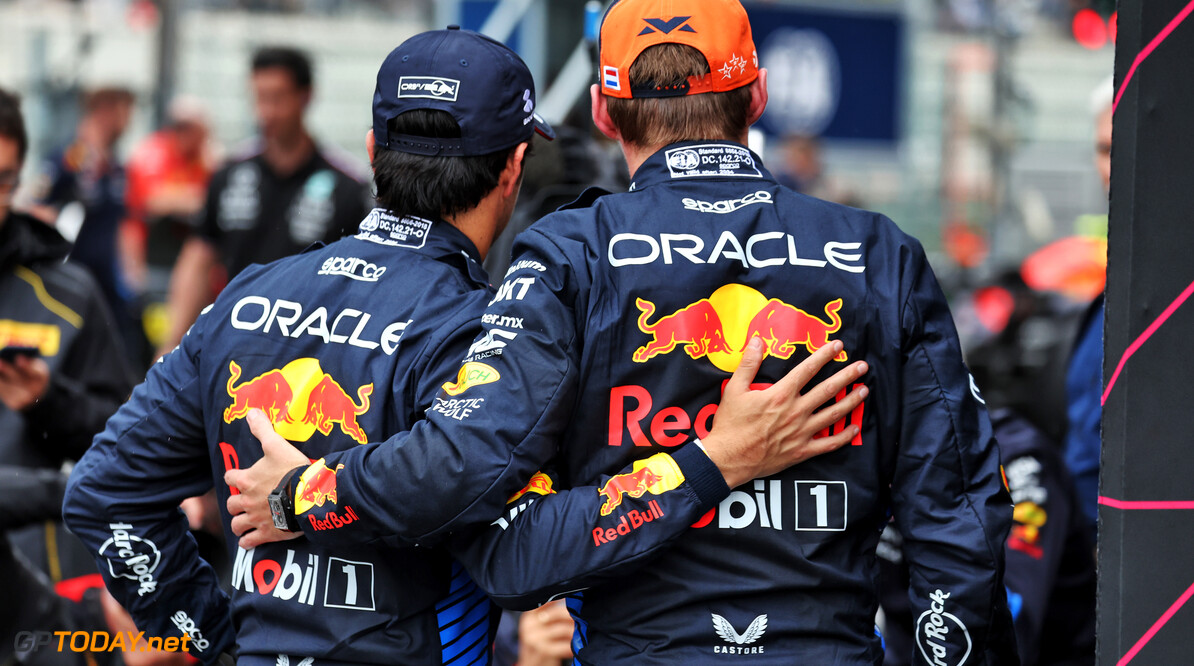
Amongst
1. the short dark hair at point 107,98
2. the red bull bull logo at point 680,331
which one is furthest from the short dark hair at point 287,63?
the short dark hair at point 107,98

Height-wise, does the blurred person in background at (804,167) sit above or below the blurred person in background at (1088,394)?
below

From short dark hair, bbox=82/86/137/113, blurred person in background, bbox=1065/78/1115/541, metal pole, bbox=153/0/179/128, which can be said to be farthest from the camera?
metal pole, bbox=153/0/179/128

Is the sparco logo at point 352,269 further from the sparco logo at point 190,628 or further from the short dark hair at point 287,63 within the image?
the short dark hair at point 287,63

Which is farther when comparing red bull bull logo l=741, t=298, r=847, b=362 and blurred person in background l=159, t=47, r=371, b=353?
blurred person in background l=159, t=47, r=371, b=353

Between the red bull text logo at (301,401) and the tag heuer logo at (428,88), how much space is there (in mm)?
487

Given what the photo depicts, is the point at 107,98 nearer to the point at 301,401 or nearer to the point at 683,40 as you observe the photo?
the point at 301,401

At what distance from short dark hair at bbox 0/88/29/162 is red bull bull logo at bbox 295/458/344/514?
206cm

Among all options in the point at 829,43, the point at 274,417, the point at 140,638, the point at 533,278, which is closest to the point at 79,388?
the point at 140,638

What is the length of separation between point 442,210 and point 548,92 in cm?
Result: 253

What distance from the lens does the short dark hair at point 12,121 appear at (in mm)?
3512

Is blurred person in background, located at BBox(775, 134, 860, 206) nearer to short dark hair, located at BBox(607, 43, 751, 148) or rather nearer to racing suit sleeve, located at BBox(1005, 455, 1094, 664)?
racing suit sleeve, located at BBox(1005, 455, 1094, 664)

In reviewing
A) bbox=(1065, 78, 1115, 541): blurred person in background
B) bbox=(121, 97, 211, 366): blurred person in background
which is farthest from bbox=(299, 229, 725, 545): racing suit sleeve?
bbox=(121, 97, 211, 366): blurred person in background

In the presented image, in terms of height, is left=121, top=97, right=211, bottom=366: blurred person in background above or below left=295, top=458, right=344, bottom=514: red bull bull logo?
below

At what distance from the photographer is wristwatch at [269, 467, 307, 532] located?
2021mm
